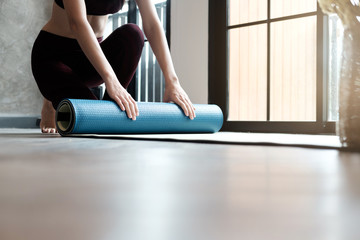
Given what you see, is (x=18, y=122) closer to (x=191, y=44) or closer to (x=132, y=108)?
(x=191, y=44)

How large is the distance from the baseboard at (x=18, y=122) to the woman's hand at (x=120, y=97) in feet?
9.33

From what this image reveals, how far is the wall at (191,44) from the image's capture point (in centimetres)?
375

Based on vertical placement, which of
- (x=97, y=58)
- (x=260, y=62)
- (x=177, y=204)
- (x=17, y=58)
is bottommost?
(x=177, y=204)

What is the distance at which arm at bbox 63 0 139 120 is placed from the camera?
5.87ft

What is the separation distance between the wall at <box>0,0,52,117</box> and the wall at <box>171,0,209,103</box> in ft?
5.88

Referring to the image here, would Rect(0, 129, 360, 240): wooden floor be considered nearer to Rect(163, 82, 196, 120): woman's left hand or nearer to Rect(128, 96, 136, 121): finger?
Rect(128, 96, 136, 121): finger

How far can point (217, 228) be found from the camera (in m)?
0.25

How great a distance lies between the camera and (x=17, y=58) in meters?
4.69

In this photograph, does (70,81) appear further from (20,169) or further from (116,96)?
(20,169)

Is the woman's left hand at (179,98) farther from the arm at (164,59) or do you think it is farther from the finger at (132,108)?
the finger at (132,108)

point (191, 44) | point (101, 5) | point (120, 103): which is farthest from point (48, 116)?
point (191, 44)

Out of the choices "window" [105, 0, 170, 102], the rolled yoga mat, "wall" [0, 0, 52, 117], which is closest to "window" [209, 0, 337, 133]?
the rolled yoga mat

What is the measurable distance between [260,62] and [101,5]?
201 cm

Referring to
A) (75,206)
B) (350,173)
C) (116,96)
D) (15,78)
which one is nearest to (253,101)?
Result: (116,96)
